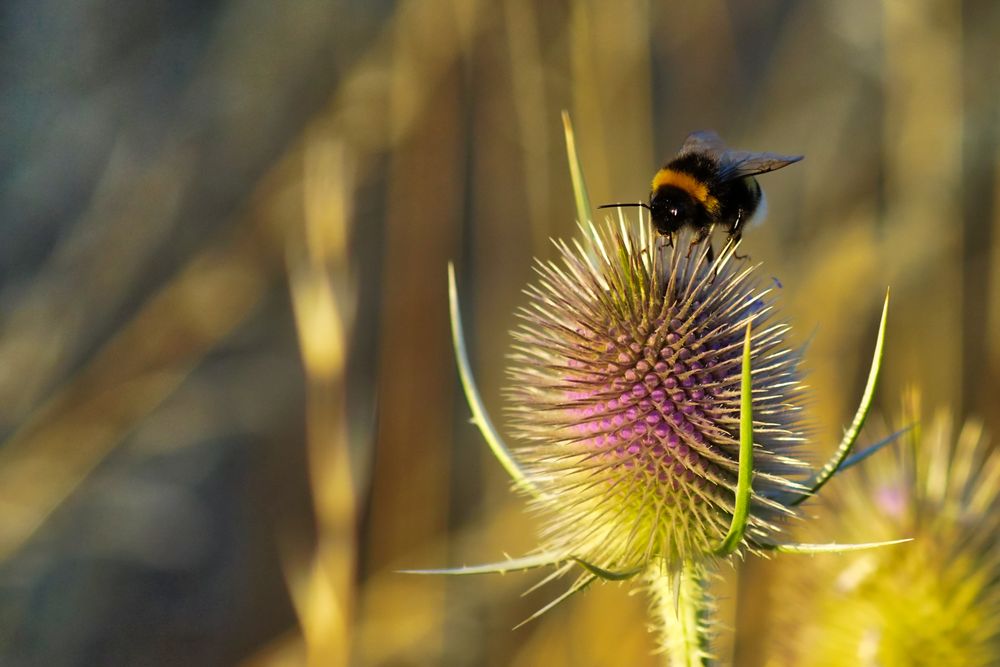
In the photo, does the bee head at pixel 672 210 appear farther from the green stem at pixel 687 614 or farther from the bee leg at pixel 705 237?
the green stem at pixel 687 614

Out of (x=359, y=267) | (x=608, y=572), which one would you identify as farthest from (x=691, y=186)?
(x=359, y=267)

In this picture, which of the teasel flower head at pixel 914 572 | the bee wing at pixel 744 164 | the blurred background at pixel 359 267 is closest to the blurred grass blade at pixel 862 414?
the bee wing at pixel 744 164

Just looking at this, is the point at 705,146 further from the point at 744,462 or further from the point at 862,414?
the point at 744,462

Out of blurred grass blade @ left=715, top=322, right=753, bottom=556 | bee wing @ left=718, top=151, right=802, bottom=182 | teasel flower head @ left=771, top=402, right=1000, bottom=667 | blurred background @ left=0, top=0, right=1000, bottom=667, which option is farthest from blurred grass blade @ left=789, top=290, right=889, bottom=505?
blurred background @ left=0, top=0, right=1000, bottom=667

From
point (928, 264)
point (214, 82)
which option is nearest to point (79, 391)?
point (214, 82)

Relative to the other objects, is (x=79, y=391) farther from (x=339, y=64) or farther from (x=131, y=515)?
(x=339, y=64)

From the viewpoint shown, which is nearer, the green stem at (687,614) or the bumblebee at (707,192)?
the green stem at (687,614)

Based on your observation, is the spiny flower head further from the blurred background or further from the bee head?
the blurred background
